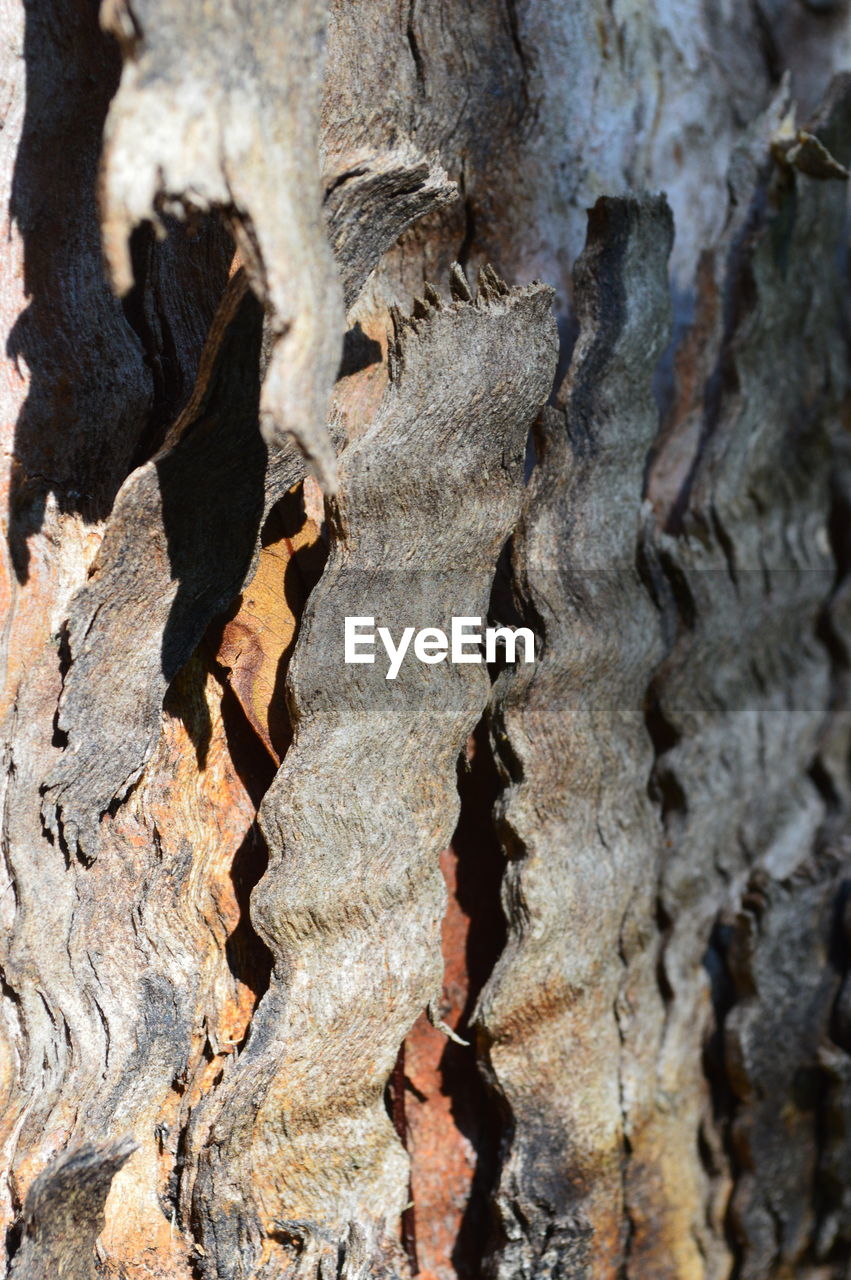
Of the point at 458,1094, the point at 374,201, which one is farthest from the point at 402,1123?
the point at 374,201

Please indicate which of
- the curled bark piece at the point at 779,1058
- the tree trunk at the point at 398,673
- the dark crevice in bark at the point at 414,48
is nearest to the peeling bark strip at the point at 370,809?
the tree trunk at the point at 398,673

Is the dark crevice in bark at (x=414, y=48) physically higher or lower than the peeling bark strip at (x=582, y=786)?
higher

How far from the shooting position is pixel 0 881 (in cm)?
92

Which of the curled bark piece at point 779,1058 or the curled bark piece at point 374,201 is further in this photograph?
the curled bark piece at point 779,1058

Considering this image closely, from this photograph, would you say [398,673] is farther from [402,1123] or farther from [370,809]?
[402,1123]

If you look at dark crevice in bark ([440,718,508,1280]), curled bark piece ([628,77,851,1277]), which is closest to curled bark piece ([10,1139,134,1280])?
dark crevice in bark ([440,718,508,1280])

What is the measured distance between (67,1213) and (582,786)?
→ 596 mm

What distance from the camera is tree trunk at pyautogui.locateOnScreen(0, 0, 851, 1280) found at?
2.97 ft

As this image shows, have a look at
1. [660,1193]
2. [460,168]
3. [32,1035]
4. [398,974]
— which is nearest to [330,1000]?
[398,974]

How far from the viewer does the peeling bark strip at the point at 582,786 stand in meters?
1.07

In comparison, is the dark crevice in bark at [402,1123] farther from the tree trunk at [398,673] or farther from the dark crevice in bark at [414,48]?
the dark crevice in bark at [414,48]

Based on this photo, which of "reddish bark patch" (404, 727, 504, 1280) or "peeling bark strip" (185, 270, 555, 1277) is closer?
"peeling bark strip" (185, 270, 555, 1277)

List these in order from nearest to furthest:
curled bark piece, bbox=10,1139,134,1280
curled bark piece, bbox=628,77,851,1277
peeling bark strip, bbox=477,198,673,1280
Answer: curled bark piece, bbox=10,1139,134,1280
peeling bark strip, bbox=477,198,673,1280
curled bark piece, bbox=628,77,851,1277

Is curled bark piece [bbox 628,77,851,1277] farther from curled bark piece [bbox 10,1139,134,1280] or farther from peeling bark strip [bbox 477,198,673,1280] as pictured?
curled bark piece [bbox 10,1139,134,1280]
